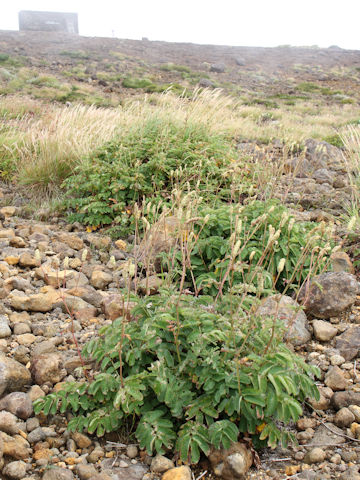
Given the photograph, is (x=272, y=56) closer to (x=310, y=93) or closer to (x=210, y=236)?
(x=310, y=93)

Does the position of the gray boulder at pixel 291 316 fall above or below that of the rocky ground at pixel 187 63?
below

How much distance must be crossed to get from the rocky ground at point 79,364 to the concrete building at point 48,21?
43403mm

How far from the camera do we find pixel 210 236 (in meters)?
3.59

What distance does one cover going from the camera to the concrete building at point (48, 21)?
139 ft

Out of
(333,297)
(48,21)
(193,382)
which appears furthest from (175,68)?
(193,382)

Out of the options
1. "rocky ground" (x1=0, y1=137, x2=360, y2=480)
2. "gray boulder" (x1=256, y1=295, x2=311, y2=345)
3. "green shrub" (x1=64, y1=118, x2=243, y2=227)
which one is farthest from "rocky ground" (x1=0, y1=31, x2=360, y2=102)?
"gray boulder" (x1=256, y1=295, x2=311, y2=345)

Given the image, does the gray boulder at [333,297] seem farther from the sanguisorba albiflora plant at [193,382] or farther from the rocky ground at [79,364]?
the sanguisorba albiflora plant at [193,382]

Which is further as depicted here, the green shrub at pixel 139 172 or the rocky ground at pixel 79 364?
the green shrub at pixel 139 172

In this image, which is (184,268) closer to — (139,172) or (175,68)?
(139,172)

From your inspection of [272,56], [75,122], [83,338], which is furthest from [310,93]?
[83,338]

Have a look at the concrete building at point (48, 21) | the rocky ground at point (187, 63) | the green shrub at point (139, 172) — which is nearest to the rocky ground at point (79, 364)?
the green shrub at point (139, 172)

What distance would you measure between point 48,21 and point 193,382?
49004 mm

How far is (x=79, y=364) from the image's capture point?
2584 mm

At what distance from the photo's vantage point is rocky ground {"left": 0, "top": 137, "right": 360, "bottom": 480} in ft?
6.56
